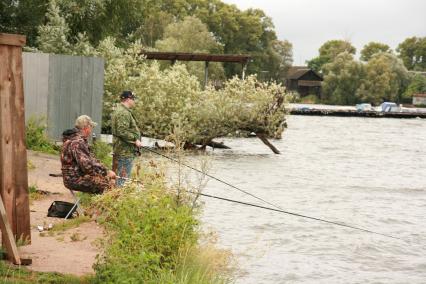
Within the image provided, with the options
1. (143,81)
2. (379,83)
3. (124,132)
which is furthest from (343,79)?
(124,132)

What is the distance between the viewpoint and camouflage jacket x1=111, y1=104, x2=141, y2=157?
1318 centimetres

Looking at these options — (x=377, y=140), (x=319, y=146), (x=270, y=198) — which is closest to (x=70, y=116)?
(x=270, y=198)

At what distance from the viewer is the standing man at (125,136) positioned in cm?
1318

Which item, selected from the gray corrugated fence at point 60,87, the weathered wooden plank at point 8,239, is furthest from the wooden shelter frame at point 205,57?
the weathered wooden plank at point 8,239

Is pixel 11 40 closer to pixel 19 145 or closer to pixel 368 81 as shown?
pixel 19 145

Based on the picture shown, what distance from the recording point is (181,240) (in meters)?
8.39

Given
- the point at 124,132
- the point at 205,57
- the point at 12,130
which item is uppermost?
the point at 205,57

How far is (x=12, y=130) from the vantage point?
28.0 ft

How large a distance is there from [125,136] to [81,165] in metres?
2.30

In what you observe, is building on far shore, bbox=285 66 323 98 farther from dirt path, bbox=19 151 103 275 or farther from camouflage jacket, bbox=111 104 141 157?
dirt path, bbox=19 151 103 275

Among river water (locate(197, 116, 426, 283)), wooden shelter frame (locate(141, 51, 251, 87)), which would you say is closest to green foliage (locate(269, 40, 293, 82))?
wooden shelter frame (locate(141, 51, 251, 87))

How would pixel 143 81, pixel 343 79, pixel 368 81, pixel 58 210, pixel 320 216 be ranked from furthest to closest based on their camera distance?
pixel 343 79 → pixel 368 81 → pixel 143 81 → pixel 320 216 → pixel 58 210

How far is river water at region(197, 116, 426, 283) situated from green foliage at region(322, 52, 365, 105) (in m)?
93.7

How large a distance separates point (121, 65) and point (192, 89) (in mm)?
4879
